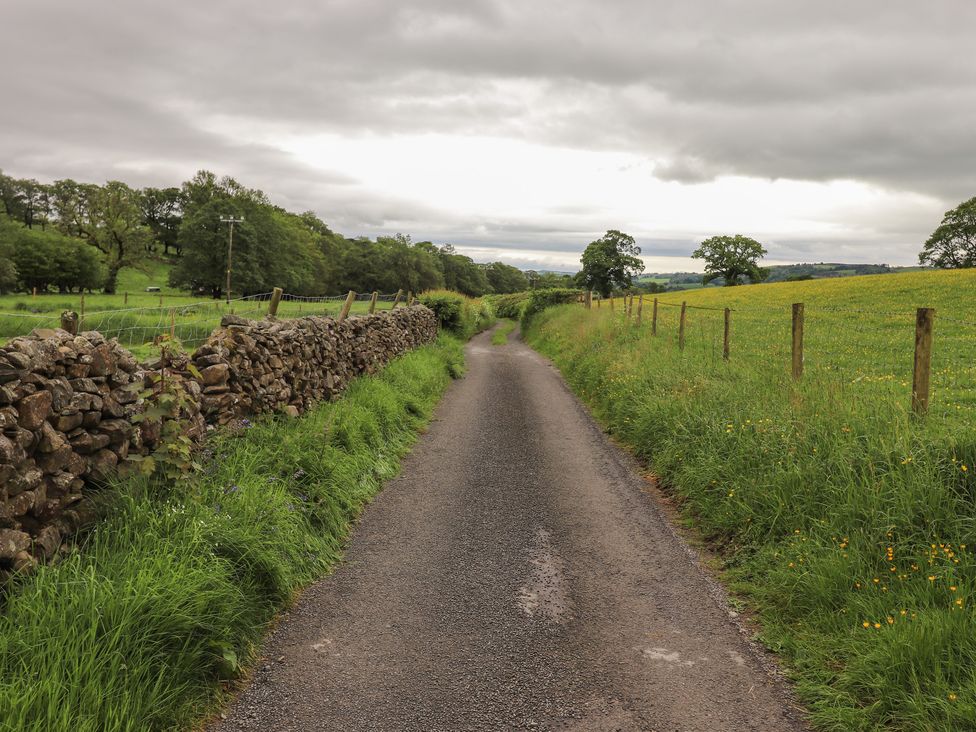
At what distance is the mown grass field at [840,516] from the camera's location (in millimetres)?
3373

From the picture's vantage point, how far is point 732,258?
9206 centimetres

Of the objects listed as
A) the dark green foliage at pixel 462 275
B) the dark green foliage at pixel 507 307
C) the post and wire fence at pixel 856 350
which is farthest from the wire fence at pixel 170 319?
the dark green foliage at pixel 462 275

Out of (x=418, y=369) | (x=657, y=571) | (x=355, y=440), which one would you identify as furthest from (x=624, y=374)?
(x=657, y=571)

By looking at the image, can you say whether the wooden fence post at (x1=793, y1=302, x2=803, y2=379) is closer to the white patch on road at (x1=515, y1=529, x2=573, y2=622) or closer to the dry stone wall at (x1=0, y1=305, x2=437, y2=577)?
the white patch on road at (x1=515, y1=529, x2=573, y2=622)

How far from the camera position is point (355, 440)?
25.9 feet

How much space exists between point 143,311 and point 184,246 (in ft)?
129

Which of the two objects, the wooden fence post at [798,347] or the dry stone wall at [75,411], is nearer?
the dry stone wall at [75,411]

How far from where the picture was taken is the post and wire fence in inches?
308

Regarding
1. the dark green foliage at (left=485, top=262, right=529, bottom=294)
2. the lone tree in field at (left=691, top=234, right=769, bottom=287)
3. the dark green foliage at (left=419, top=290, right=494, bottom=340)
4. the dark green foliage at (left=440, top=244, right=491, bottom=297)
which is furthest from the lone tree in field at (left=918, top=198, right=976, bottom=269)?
the dark green foliage at (left=485, top=262, right=529, bottom=294)

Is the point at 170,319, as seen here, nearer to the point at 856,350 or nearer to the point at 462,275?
the point at 856,350

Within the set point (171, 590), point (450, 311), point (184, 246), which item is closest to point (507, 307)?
point (450, 311)

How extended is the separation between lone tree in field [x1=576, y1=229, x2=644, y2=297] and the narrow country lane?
260 feet

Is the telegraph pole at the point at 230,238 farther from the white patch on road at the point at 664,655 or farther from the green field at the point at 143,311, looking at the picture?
the white patch on road at the point at 664,655

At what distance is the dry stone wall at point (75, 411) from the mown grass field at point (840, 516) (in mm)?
5049
